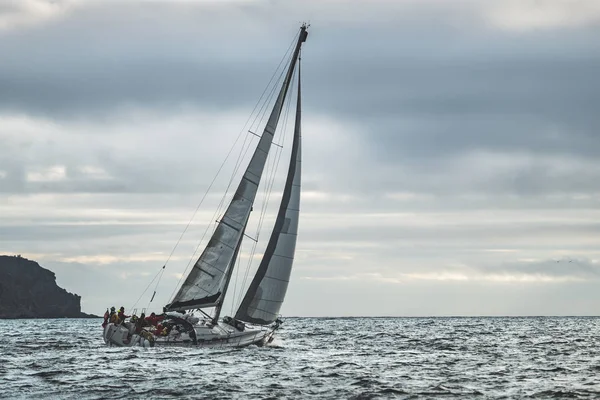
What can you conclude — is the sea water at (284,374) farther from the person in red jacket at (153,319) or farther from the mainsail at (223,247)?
the mainsail at (223,247)

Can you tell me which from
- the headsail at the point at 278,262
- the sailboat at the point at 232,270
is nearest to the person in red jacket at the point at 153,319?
the sailboat at the point at 232,270

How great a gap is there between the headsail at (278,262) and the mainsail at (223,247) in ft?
6.00

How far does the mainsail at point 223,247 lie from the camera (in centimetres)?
5088

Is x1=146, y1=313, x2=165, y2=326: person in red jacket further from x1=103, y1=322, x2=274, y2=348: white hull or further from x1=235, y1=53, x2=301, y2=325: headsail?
x1=235, y1=53, x2=301, y2=325: headsail

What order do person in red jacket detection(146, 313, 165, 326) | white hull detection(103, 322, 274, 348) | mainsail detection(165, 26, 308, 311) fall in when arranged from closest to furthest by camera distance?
white hull detection(103, 322, 274, 348) → person in red jacket detection(146, 313, 165, 326) → mainsail detection(165, 26, 308, 311)

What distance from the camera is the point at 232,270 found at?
52.6 metres

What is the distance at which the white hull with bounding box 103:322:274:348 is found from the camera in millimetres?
48562

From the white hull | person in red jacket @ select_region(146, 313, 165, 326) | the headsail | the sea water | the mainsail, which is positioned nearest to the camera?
the sea water

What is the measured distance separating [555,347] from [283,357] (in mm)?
27950

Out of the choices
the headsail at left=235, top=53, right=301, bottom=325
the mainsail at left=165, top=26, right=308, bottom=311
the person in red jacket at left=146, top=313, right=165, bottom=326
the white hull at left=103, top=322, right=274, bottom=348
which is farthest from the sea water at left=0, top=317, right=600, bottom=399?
the mainsail at left=165, top=26, right=308, bottom=311

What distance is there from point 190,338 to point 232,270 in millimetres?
5576

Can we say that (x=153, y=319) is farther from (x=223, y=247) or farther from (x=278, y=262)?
(x=278, y=262)

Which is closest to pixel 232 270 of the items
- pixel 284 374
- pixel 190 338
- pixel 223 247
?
Result: pixel 223 247

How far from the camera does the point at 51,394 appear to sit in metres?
33.0
